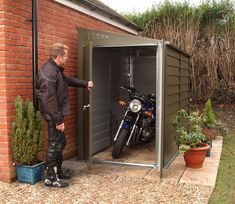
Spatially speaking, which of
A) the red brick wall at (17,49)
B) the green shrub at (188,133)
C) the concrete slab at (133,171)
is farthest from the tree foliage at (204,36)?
the red brick wall at (17,49)

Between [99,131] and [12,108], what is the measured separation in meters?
2.66

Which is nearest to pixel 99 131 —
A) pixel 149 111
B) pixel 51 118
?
pixel 149 111

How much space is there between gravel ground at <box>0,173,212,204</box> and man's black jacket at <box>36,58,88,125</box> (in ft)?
3.26

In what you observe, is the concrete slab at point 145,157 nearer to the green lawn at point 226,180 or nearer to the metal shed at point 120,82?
the metal shed at point 120,82

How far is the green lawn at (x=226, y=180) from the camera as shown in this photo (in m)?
4.54

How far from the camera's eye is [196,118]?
6.14 meters

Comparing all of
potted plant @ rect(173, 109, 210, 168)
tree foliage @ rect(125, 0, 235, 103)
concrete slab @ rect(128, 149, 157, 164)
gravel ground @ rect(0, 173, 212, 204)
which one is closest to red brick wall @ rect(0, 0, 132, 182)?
gravel ground @ rect(0, 173, 212, 204)

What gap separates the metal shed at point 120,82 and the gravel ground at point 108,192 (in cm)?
50

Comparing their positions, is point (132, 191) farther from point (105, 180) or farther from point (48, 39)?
point (48, 39)

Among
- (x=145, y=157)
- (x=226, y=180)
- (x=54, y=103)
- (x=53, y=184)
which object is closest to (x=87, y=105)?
(x=54, y=103)

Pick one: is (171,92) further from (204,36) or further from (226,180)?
(204,36)

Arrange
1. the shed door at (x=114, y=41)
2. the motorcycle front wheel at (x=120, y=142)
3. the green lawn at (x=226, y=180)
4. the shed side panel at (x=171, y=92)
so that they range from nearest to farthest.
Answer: the green lawn at (x=226, y=180), the shed door at (x=114, y=41), the shed side panel at (x=171, y=92), the motorcycle front wheel at (x=120, y=142)

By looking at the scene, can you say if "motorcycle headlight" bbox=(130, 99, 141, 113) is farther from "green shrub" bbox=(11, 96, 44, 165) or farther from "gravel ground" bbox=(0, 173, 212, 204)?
"green shrub" bbox=(11, 96, 44, 165)

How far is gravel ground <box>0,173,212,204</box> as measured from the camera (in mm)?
4434
